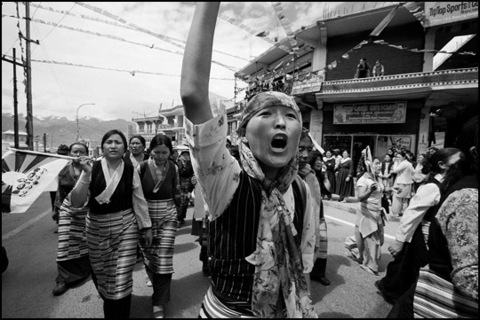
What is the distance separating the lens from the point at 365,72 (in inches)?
477

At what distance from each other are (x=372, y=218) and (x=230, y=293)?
308 cm

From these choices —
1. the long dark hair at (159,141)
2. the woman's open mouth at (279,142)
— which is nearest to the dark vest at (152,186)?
the long dark hair at (159,141)

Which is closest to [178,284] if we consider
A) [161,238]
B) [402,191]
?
[161,238]

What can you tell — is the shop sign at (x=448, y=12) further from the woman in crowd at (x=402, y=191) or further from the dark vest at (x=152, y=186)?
the dark vest at (x=152, y=186)

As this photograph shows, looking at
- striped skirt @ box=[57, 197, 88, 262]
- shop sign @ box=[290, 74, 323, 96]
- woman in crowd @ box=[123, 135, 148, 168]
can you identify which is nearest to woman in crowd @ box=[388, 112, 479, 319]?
striped skirt @ box=[57, 197, 88, 262]

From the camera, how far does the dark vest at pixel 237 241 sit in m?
Result: 1.03

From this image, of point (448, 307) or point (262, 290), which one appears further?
point (448, 307)

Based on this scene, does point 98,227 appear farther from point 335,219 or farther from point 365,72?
point 365,72

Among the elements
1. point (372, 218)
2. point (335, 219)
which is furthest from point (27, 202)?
point (335, 219)

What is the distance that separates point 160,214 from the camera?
273cm

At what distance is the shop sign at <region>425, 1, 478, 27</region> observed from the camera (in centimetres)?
931

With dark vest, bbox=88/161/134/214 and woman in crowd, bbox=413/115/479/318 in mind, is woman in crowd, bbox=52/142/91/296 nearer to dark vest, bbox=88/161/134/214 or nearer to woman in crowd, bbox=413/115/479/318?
dark vest, bbox=88/161/134/214

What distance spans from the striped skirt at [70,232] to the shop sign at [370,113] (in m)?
12.8

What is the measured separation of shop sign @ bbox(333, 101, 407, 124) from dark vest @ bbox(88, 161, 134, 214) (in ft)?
41.6
